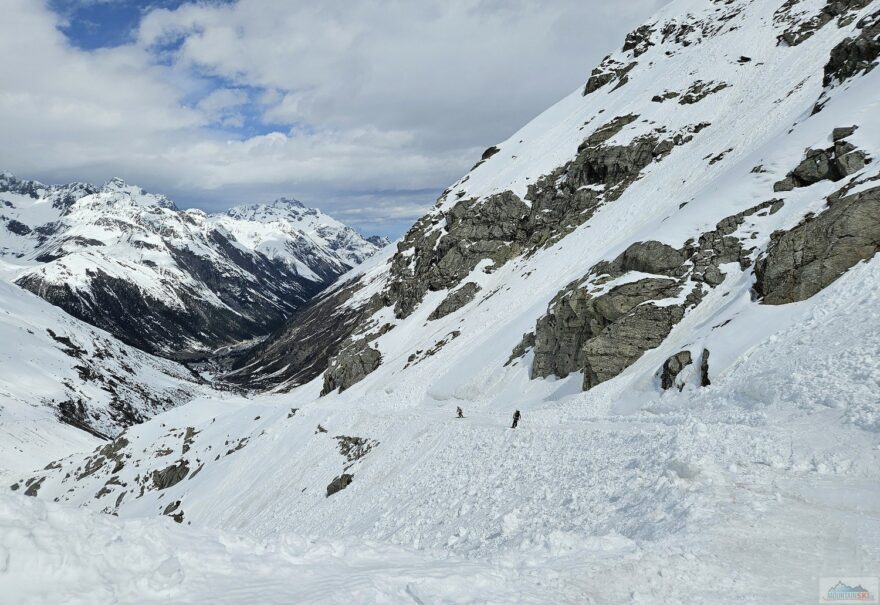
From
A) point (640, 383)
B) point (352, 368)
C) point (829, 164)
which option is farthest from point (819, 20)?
point (352, 368)

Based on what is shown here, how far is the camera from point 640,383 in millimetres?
29516

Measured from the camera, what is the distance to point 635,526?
1293 cm

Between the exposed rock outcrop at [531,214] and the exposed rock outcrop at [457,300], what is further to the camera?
the exposed rock outcrop at [457,300]

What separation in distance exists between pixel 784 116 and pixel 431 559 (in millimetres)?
66219

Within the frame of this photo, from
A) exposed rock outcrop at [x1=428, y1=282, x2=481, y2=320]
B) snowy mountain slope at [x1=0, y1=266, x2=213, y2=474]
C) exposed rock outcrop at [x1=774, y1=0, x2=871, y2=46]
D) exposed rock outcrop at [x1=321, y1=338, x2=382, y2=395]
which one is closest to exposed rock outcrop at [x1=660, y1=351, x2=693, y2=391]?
exposed rock outcrop at [x1=428, y1=282, x2=481, y2=320]

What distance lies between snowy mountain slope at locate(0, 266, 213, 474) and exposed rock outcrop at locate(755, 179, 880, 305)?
114m

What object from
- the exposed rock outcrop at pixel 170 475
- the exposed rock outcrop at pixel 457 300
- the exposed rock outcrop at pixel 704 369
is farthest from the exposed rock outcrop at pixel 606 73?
the exposed rock outcrop at pixel 170 475

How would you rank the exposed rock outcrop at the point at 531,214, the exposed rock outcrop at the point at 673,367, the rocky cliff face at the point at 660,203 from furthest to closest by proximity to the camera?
1. the exposed rock outcrop at the point at 531,214
2. the rocky cliff face at the point at 660,203
3. the exposed rock outcrop at the point at 673,367

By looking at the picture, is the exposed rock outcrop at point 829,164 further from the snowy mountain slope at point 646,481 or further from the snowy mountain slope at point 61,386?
the snowy mountain slope at point 61,386

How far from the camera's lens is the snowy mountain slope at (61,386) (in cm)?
10162

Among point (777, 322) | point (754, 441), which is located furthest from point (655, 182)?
point (754, 441)

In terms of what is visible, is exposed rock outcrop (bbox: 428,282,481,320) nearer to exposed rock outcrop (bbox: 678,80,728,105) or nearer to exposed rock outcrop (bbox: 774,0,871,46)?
exposed rock outcrop (bbox: 678,80,728,105)

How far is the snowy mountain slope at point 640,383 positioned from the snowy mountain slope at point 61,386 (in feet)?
107

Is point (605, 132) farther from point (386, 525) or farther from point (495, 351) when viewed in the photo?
point (386, 525)
